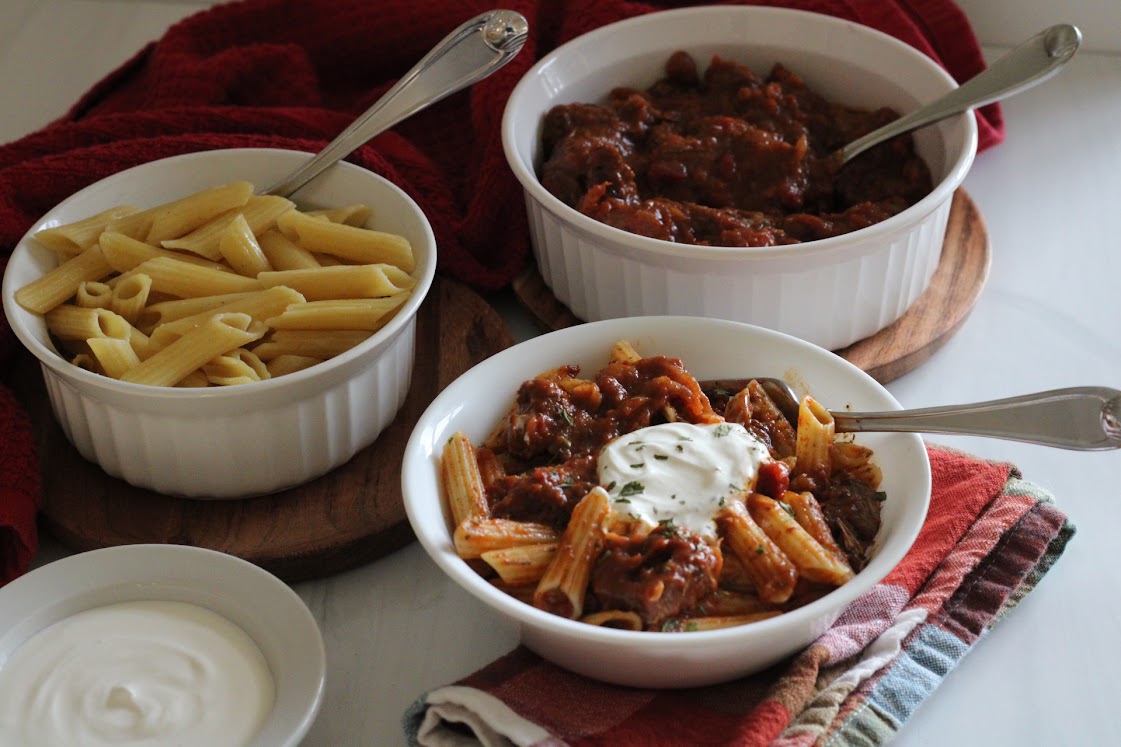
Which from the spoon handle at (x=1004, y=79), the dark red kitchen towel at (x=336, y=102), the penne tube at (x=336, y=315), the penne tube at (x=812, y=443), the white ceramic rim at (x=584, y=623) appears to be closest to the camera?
the white ceramic rim at (x=584, y=623)

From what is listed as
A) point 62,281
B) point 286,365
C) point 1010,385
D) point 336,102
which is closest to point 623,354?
point 286,365

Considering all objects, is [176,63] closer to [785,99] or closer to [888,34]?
[785,99]

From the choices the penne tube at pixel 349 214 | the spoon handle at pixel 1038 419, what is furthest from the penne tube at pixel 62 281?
the spoon handle at pixel 1038 419

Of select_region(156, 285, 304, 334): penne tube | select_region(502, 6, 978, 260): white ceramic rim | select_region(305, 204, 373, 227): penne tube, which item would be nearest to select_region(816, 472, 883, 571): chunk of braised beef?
select_region(502, 6, 978, 260): white ceramic rim

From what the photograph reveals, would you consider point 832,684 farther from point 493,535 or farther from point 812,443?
point 493,535

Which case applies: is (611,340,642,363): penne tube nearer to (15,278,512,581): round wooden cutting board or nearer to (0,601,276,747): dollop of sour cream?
(15,278,512,581): round wooden cutting board

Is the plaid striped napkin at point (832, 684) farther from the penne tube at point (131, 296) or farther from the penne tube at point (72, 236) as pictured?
the penne tube at point (72, 236)
